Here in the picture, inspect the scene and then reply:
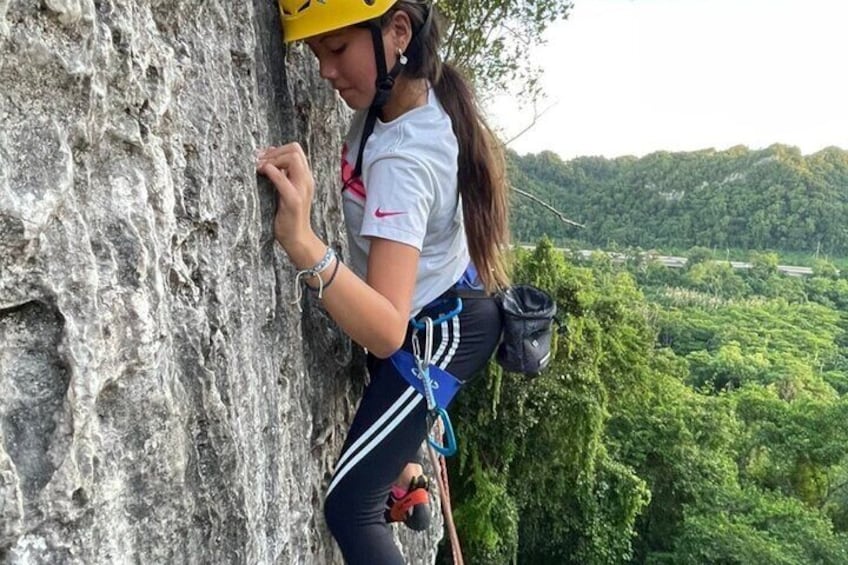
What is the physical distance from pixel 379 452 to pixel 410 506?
54cm

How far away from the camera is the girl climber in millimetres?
2227

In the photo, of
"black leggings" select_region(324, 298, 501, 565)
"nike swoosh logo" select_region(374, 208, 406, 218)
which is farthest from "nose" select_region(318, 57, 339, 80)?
"black leggings" select_region(324, 298, 501, 565)

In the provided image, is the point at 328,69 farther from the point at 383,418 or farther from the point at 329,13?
the point at 383,418

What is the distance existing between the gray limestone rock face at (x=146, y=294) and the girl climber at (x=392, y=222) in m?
0.20

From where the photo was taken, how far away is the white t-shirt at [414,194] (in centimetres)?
225

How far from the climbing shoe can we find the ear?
6.47 ft

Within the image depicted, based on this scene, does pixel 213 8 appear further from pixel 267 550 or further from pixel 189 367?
pixel 267 550

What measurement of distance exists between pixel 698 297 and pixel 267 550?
75122mm

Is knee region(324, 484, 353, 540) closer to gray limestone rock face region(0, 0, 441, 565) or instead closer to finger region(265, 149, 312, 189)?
gray limestone rock face region(0, 0, 441, 565)

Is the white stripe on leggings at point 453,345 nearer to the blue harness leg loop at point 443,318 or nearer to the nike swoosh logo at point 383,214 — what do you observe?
the blue harness leg loop at point 443,318

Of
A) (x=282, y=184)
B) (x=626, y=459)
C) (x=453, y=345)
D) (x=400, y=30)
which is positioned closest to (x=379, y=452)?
(x=453, y=345)

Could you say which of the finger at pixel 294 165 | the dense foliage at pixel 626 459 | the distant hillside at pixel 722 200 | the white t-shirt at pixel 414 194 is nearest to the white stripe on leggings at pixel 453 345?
the white t-shirt at pixel 414 194

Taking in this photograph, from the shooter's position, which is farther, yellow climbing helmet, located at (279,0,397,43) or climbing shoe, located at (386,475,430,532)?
climbing shoe, located at (386,475,430,532)

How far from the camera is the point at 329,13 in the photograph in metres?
2.29
